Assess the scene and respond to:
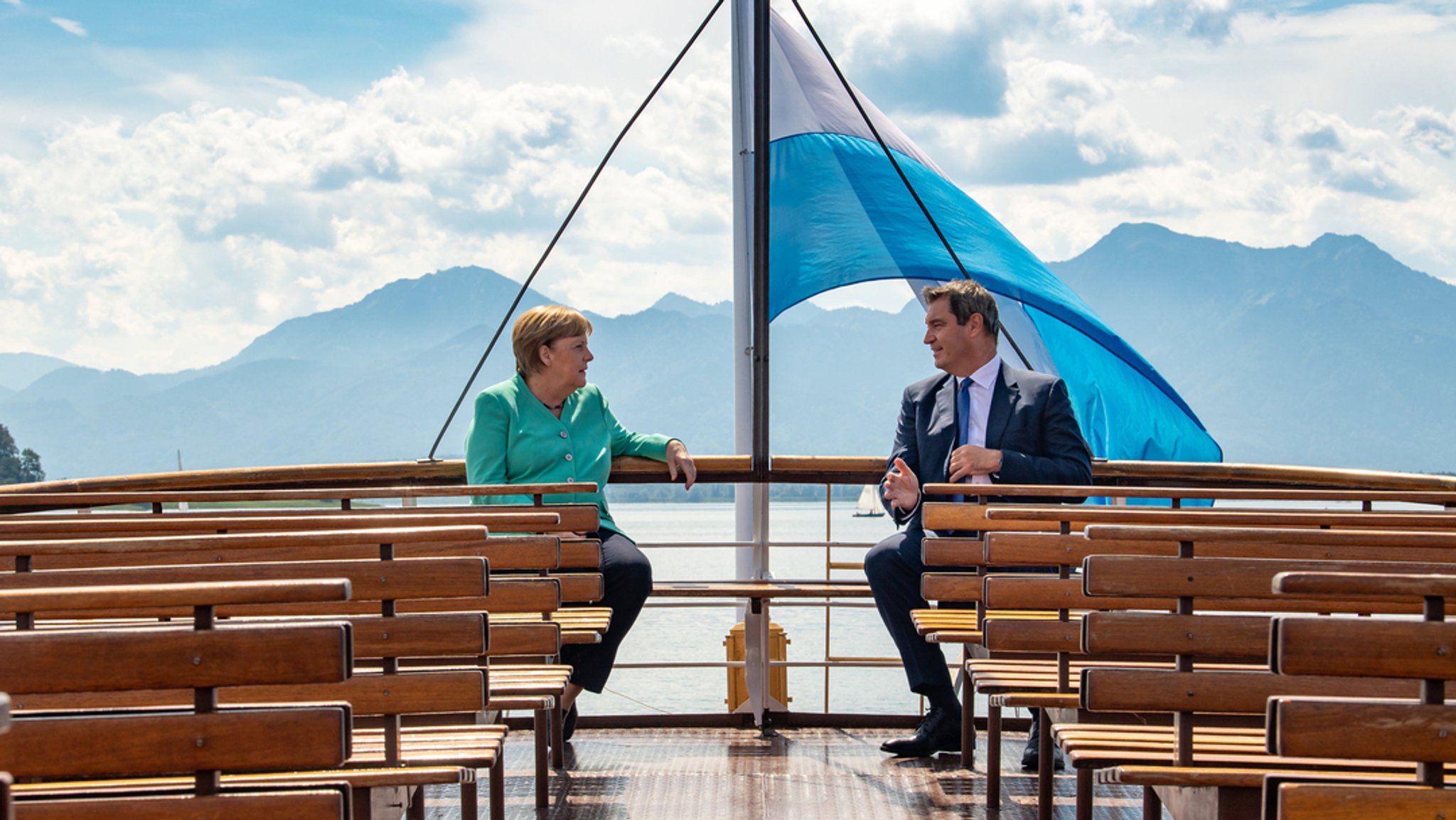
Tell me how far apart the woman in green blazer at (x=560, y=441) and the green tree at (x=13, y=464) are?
7511 cm

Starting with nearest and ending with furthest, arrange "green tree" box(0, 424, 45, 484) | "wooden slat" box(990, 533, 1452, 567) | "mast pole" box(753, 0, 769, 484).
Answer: "wooden slat" box(990, 533, 1452, 567)
"mast pole" box(753, 0, 769, 484)
"green tree" box(0, 424, 45, 484)

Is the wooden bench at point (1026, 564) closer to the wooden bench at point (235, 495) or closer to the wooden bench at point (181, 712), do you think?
the wooden bench at point (235, 495)

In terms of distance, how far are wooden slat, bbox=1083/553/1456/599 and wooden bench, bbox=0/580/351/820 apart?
1.30 meters

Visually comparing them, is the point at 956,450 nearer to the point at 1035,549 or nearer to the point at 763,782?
the point at 1035,549

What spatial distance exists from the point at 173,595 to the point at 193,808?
0.30 meters

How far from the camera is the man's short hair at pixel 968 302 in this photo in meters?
4.02

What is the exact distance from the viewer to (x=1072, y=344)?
242 inches

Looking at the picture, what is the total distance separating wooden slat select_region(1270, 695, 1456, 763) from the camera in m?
1.76

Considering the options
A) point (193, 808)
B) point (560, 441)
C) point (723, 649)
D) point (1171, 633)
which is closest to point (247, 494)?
point (560, 441)

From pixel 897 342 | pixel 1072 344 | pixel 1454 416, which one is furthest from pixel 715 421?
pixel 1072 344

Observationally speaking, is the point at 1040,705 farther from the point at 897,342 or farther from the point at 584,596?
the point at 897,342

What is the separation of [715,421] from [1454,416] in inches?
3829

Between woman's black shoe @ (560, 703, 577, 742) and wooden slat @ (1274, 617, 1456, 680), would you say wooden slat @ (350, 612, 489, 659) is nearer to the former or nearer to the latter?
wooden slat @ (1274, 617, 1456, 680)

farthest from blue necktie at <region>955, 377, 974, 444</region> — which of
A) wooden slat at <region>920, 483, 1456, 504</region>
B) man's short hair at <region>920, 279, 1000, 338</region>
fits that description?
wooden slat at <region>920, 483, 1456, 504</region>
